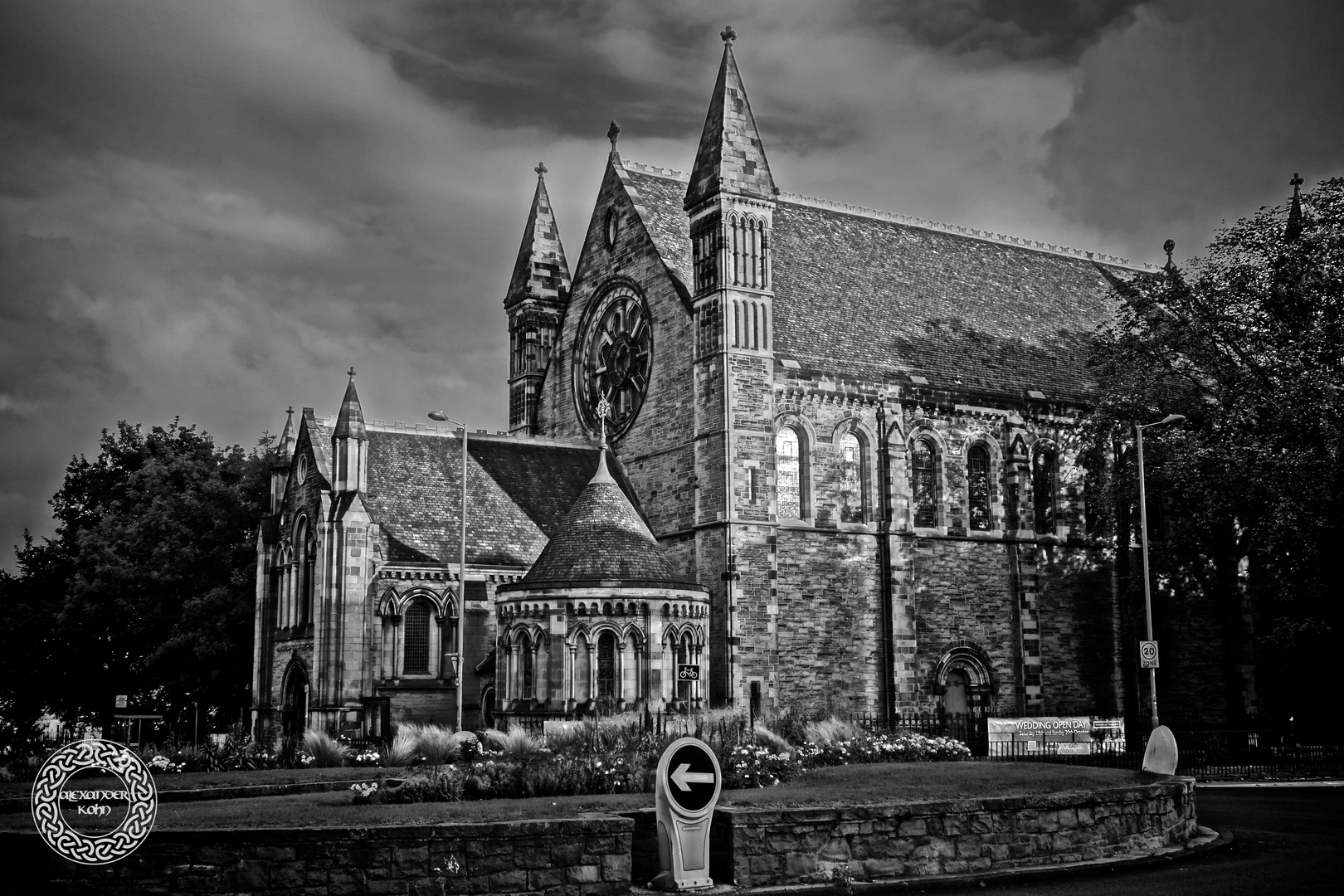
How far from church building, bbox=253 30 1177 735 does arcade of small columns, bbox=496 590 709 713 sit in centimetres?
7

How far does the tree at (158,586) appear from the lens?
1969 inches

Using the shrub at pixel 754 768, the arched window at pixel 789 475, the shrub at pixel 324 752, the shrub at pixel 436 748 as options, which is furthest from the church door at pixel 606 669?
the shrub at pixel 754 768

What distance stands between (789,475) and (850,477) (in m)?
2.29

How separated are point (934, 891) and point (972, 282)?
40369 millimetres

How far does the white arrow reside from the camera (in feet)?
51.4

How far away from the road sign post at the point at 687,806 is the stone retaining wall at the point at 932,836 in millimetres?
533

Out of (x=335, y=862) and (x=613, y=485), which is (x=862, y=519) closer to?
(x=613, y=485)

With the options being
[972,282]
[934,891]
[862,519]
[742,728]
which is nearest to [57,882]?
[934,891]

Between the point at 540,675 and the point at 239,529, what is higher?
the point at 239,529

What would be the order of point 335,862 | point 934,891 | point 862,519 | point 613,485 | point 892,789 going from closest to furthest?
point 335,862 < point 934,891 < point 892,789 < point 613,485 < point 862,519

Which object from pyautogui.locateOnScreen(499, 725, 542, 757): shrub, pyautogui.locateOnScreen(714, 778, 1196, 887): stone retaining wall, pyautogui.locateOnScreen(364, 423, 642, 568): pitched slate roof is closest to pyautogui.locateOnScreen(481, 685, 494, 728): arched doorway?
pyautogui.locateOnScreen(364, 423, 642, 568): pitched slate roof

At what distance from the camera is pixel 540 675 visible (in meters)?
37.8

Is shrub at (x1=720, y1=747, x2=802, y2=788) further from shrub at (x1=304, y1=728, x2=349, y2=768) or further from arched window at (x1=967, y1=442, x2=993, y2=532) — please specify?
arched window at (x1=967, y1=442, x2=993, y2=532)

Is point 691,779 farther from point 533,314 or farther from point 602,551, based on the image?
point 533,314
